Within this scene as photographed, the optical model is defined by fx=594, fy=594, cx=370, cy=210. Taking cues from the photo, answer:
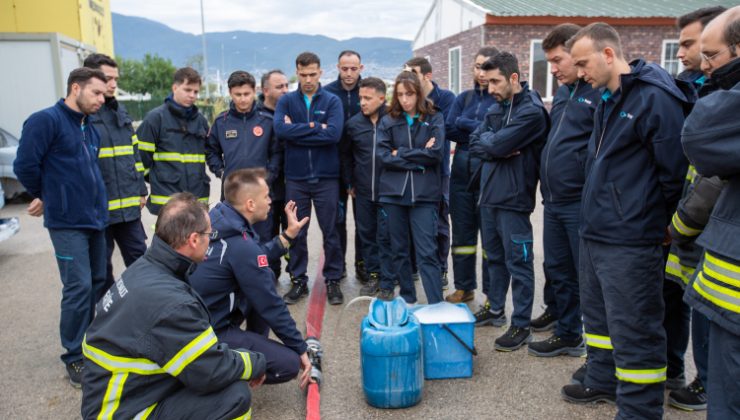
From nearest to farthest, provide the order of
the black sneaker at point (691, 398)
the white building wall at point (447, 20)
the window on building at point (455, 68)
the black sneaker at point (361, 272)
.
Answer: the black sneaker at point (691, 398) → the black sneaker at point (361, 272) → the white building wall at point (447, 20) → the window on building at point (455, 68)

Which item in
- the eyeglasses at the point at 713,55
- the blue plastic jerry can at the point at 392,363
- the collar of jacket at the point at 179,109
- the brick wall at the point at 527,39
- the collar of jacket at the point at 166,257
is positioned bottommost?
the blue plastic jerry can at the point at 392,363

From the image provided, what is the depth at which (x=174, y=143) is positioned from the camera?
18.2 ft

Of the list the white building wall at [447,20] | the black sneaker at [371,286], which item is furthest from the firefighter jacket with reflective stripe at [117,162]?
the white building wall at [447,20]

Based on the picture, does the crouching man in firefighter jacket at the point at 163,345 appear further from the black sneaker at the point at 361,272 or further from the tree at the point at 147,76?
the tree at the point at 147,76

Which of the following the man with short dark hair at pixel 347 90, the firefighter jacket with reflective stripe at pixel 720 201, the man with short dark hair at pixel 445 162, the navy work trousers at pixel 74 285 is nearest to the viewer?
the firefighter jacket with reflective stripe at pixel 720 201

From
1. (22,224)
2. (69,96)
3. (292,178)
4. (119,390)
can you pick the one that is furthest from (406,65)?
(22,224)

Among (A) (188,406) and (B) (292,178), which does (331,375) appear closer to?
(A) (188,406)

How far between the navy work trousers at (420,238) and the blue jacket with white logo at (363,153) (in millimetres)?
520

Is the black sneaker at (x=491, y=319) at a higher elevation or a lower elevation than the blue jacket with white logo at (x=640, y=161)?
lower

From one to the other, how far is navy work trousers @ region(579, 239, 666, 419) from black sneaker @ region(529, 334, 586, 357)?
41.7 inches

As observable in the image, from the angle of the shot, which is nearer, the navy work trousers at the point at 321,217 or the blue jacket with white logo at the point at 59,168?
the blue jacket with white logo at the point at 59,168

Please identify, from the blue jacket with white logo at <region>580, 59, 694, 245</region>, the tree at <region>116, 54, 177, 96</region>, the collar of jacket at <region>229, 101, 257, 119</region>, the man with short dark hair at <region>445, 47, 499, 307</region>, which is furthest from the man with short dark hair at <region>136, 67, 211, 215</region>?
the tree at <region>116, 54, 177, 96</region>

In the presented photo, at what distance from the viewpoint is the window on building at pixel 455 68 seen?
22781mm

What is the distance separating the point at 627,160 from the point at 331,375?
245 centimetres
